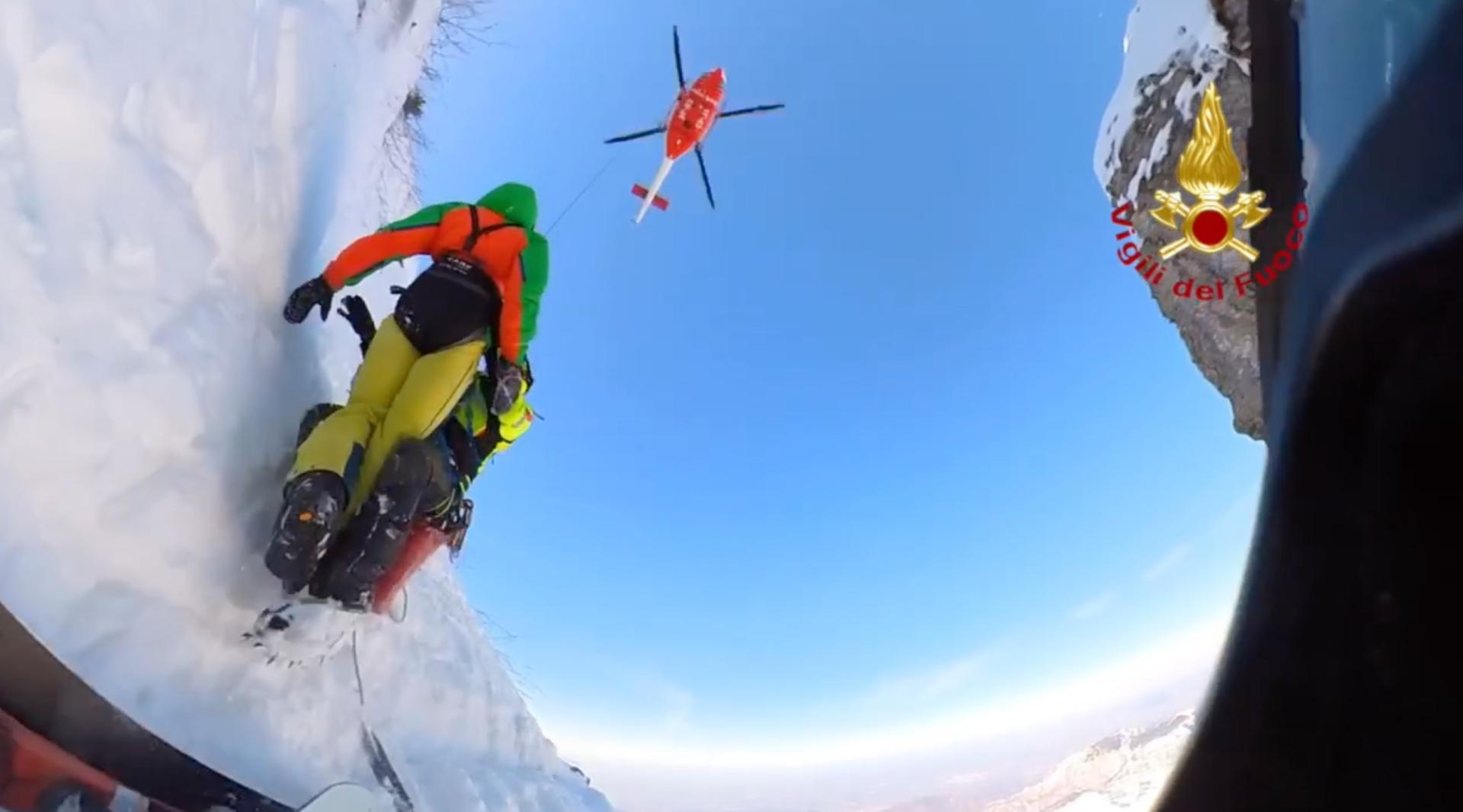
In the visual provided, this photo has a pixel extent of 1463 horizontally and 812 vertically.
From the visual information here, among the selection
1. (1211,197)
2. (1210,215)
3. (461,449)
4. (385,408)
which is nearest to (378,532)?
(385,408)

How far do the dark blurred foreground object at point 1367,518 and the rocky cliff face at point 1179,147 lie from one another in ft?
20.7

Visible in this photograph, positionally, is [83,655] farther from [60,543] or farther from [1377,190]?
[1377,190]

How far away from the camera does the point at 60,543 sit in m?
2.96

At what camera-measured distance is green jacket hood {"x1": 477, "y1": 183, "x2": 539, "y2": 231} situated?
4844 mm

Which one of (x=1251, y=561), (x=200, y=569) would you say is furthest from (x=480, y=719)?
(x=1251, y=561)

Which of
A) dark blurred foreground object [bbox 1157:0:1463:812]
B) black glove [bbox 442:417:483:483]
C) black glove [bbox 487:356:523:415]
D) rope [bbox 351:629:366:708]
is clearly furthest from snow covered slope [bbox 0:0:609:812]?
dark blurred foreground object [bbox 1157:0:1463:812]

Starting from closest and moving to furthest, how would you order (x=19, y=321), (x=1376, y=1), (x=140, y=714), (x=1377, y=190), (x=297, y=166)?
(x=1377, y=190) < (x=1376, y=1) < (x=19, y=321) < (x=140, y=714) < (x=297, y=166)

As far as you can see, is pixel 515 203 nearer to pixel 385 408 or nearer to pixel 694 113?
pixel 385 408

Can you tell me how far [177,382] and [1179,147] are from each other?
7711 millimetres

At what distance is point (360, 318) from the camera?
15.8 ft

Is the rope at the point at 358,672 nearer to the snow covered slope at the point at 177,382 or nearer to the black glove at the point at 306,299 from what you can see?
the snow covered slope at the point at 177,382

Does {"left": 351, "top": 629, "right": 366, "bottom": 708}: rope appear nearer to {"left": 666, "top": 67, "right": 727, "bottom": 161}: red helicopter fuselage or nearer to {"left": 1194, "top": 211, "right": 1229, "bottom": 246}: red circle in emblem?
{"left": 1194, "top": 211, "right": 1229, "bottom": 246}: red circle in emblem

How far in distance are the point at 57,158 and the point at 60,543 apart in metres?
1.37

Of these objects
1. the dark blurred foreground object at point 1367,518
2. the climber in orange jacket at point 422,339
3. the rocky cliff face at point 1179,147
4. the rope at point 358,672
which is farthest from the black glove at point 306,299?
the rocky cliff face at point 1179,147
